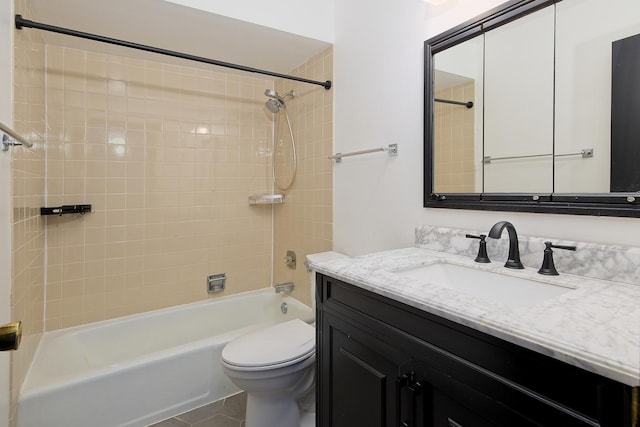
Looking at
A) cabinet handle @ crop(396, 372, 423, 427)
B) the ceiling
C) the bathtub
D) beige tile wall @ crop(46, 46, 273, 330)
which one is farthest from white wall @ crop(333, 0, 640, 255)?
beige tile wall @ crop(46, 46, 273, 330)

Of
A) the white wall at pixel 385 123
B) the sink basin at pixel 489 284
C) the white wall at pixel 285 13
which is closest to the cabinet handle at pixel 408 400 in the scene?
the sink basin at pixel 489 284

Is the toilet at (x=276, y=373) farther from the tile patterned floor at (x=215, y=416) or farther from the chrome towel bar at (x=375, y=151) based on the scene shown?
the chrome towel bar at (x=375, y=151)

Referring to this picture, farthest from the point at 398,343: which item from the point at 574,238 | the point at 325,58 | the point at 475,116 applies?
the point at 325,58

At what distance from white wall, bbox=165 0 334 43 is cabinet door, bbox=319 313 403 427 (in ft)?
5.25

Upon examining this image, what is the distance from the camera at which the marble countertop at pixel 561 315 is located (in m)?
0.50

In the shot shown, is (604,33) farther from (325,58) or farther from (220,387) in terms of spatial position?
(220,387)

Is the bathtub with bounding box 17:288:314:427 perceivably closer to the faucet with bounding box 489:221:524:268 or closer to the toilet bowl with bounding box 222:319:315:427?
the toilet bowl with bounding box 222:319:315:427

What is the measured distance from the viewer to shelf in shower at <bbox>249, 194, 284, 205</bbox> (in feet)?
8.27

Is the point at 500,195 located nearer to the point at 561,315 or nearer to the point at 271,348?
the point at 561,315

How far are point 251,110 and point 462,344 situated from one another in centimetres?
243

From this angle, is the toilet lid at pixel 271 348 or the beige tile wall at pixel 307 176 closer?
the toilet lid at pixel 271 348

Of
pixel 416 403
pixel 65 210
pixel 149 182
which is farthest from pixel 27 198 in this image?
pixel 416 403

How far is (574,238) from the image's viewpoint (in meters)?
1.01

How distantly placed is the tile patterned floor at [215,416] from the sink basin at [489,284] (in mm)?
1269
